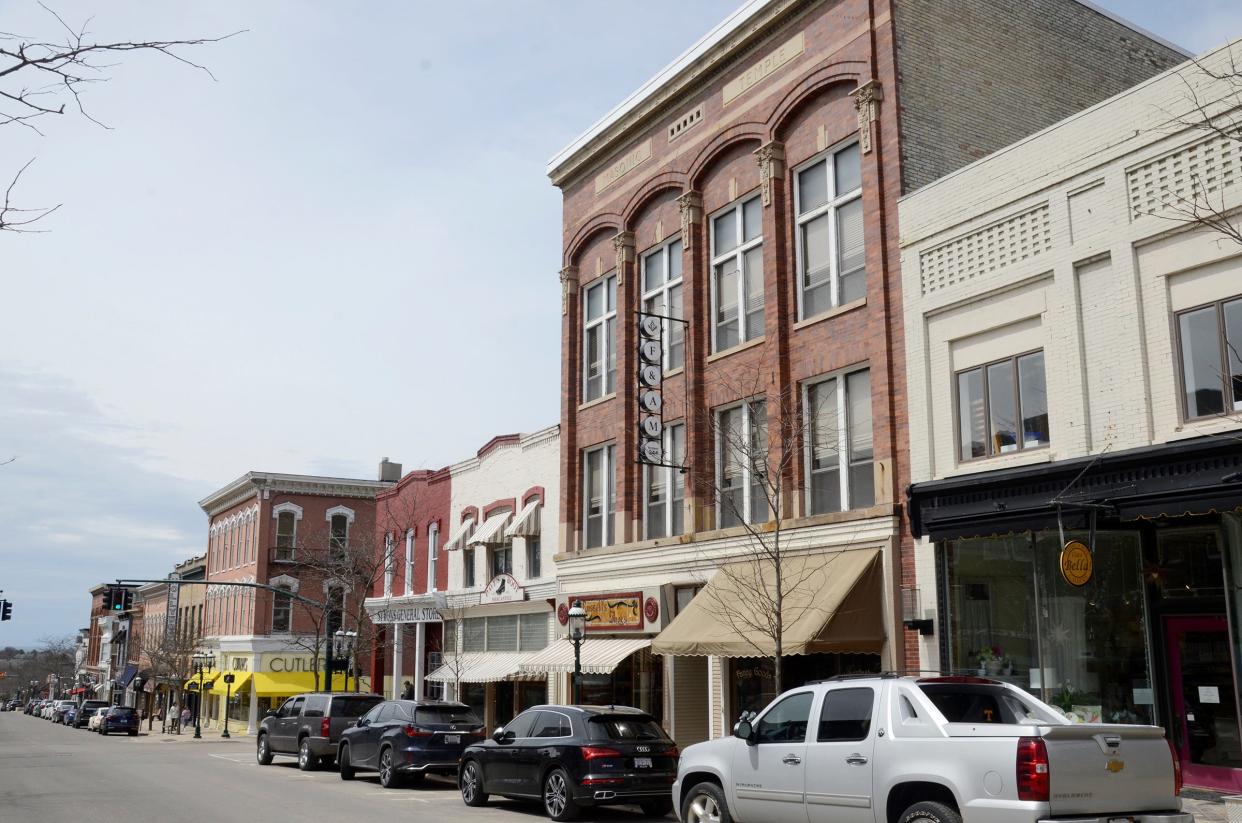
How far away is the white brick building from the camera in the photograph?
1424 centimetres

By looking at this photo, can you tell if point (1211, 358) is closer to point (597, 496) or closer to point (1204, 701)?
point (1204, 701)

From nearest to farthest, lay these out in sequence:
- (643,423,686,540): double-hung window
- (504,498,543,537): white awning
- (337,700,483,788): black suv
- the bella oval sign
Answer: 1. the bella oval sign
2. (337,700,483,788): black suv
3. (643,423,686,540): double-hung window
4. (504,498,543,537): white awning

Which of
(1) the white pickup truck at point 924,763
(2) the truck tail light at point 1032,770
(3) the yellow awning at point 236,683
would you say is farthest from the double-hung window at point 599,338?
(3) the yellow awning at point 236,683

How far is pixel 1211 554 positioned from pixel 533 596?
18217 millimetres

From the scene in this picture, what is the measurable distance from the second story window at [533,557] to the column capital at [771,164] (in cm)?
1260

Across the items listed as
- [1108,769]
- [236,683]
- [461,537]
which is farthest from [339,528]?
[1108,769]

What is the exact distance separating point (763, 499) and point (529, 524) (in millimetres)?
10311

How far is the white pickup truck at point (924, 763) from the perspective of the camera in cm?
922

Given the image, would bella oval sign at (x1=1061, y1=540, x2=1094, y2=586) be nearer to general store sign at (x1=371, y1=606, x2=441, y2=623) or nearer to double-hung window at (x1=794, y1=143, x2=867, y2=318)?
double-hung window at (x1=794, y1=143, x2=867, y2=318)

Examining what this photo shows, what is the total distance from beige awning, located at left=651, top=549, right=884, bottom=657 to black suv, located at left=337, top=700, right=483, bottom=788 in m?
3.84

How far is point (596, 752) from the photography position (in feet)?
50.8

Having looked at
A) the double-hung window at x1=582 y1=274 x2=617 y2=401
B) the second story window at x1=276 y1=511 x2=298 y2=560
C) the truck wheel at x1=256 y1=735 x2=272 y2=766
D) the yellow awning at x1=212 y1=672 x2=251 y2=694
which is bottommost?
the truck wheel at x1=256 y1=735 x2=272 y2=766

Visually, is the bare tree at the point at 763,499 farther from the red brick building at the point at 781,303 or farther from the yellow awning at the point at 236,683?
the yellow awning at the point at 236,683

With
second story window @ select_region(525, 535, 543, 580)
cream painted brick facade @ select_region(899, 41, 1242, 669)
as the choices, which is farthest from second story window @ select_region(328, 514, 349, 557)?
cream painted brick facade @ select_region(899, 41, 1242, 669)
